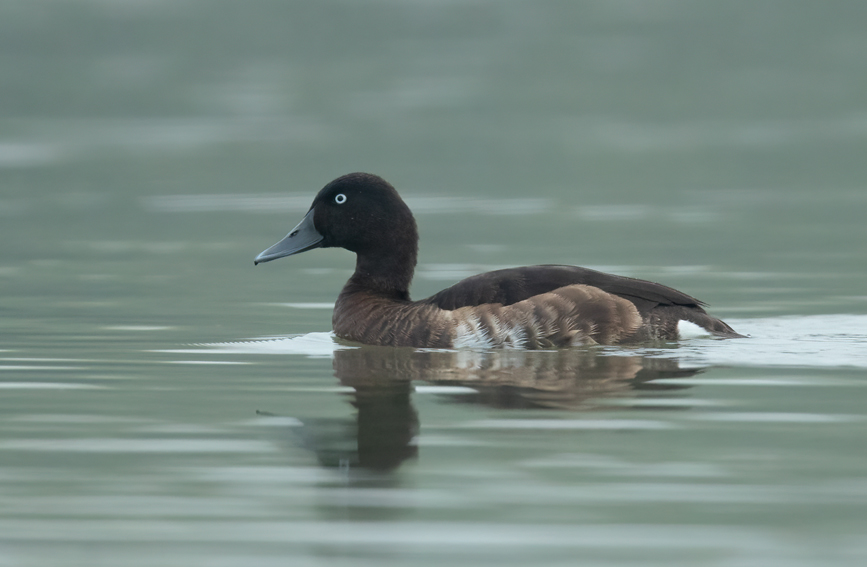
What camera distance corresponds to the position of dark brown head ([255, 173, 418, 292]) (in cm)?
971

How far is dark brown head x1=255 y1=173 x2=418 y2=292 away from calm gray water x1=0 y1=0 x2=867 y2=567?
2.13 ft

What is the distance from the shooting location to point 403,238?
973 centimetres

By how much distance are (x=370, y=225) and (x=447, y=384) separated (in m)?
2.29

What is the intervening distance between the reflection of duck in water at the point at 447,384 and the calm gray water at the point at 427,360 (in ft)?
0.10

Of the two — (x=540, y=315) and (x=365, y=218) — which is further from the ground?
(x=365, y=218)

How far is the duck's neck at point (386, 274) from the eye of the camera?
9.76 m

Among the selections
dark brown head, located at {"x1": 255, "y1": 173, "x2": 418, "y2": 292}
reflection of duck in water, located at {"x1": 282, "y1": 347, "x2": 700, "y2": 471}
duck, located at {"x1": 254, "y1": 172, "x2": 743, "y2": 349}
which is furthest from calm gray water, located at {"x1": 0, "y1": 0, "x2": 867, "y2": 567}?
dark brown head, located at {"x1": 255, "y1": 173, "x2": 418, "y2": 292}

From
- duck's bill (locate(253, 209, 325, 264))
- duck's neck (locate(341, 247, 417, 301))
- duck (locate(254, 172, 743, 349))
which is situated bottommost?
duck (locate(254, 172, 743, 349))

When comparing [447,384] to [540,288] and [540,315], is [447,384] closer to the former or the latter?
[540,315]

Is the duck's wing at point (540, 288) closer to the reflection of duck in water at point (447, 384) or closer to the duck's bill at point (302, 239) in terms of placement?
the reflection of duck in water at point (447, 384)

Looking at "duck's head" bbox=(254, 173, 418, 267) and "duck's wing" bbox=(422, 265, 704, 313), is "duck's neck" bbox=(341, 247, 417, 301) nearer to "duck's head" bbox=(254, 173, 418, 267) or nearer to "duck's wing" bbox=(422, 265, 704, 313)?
"duck's head" bbox=(254, 173, 418, 267)

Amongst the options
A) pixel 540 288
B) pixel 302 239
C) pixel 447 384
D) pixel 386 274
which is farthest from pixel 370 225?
pixel 447 384

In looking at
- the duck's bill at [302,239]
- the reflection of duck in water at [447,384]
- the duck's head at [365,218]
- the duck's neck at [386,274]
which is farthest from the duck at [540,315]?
the duck's bill at [302,239]

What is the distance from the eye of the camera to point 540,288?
8875 mm
